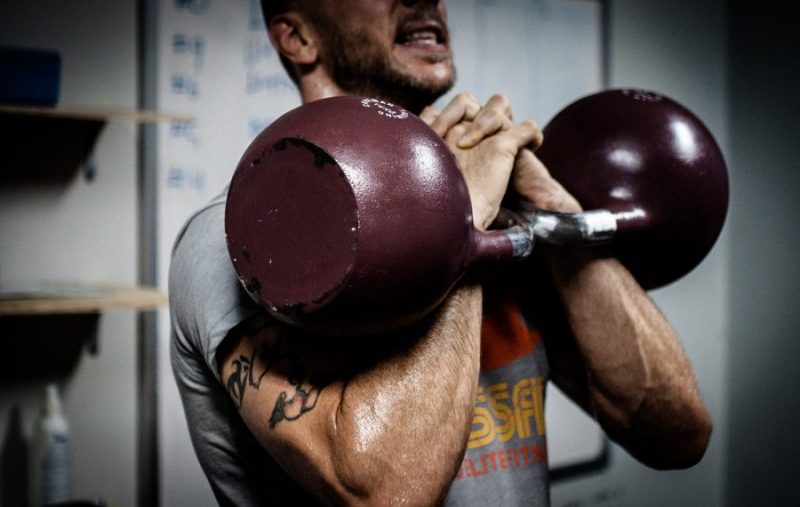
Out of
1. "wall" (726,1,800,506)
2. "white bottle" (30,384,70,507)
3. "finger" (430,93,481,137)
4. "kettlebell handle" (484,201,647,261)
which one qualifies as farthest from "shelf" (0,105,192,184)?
"wall" (726,1,800,506)

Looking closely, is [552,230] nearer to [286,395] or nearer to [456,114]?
[456,114]

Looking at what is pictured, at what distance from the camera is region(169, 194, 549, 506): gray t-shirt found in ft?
2.20

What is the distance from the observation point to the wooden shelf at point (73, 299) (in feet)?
3.97

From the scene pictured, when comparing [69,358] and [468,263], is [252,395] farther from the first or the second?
[69,358]

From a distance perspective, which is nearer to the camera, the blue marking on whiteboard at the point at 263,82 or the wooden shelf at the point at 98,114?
the wooden shelf at the point at 98,114

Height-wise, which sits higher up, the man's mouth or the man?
the man's mouth

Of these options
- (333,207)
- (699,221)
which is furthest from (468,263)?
(699,221)

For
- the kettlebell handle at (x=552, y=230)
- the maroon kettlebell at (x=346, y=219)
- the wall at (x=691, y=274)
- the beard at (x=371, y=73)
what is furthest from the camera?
the wall at (x=691, y=274)

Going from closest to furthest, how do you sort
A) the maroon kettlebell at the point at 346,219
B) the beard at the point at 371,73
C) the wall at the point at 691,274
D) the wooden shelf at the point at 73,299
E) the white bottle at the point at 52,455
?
the maroon kettlebell at the point at 346,219, the beard at the point at 371,73, the wooden shelf at the point at 73,299, the white bottle at the point at 52,455, the wall at the point at 691,274

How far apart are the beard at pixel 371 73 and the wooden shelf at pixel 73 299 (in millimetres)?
649

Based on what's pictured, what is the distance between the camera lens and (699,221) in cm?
81

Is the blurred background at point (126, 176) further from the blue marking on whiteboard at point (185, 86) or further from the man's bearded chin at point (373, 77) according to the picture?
the man's bearded chin at point (373, 77)

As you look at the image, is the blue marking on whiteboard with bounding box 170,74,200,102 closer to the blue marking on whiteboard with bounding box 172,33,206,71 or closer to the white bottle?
the blue marking on whiteboard with bounding box 172,33,206,71

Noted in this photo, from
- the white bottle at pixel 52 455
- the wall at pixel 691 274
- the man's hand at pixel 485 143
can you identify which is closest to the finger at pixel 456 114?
the man's hand at pixel 485 143
